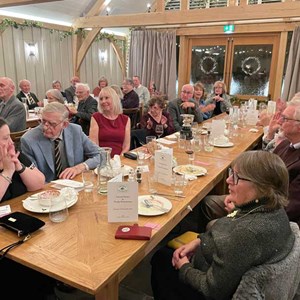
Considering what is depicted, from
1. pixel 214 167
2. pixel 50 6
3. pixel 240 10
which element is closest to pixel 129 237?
pixel 214 167

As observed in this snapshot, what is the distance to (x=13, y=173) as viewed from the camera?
1677 millimetres

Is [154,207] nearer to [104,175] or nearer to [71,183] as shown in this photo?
[104,175]

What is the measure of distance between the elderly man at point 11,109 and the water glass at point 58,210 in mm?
2620

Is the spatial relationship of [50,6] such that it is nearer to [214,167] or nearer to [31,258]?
[214,167]

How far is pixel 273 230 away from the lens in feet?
3.64

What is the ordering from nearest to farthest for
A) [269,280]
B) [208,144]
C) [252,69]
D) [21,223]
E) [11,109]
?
[269,280] < [21,223] < [208,144] < [11,109] < [252,69]

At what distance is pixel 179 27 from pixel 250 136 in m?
4.57

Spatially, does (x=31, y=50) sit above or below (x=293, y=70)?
above

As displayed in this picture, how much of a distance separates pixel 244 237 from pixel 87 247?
627 millimetres

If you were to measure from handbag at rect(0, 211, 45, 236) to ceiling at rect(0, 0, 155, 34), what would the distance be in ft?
21.0

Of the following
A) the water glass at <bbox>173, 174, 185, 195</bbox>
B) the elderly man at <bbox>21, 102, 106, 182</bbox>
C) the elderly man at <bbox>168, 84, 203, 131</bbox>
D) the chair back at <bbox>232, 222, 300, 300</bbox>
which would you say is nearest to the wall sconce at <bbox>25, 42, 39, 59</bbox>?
the elderly man at <bbox>168, 84, 203, 131</bbox>

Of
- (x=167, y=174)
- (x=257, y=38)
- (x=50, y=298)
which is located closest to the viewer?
(x=50, y=298)

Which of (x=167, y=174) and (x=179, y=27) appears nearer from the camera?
(x=167, y=174)

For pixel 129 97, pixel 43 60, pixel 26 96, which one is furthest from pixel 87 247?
pixel 43 60
